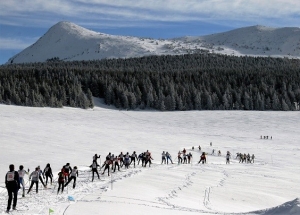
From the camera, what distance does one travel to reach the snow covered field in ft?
53.0

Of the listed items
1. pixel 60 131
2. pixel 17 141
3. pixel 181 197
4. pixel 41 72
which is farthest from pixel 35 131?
pixel 41 72

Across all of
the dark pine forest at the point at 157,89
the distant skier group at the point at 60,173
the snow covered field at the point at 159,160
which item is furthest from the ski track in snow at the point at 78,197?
the dark pine forest at the point at 157,89

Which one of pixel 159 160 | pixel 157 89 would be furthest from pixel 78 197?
pixel 157 89

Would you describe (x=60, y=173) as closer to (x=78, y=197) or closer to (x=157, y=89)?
(x=78, y=197)

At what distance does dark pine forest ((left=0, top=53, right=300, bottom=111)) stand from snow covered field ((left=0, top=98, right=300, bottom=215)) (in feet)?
37.7

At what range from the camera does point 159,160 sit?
129ft

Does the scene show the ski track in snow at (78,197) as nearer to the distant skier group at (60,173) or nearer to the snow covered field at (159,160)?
the snow covered field at (159,160)

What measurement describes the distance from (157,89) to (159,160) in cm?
7971

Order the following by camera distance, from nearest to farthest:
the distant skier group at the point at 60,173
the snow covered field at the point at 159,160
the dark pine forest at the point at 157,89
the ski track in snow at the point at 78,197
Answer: the distant skier group at the point at 60,173
the ski track in snow at the point at 78,197
the snow covered field at the point at 159,160
the dark pine forest at the point at 157,89

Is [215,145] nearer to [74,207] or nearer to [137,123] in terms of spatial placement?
[137,123]

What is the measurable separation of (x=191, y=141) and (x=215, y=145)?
3.93m

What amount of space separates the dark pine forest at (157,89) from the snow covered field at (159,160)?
37.7ft

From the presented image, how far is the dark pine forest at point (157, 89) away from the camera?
338ft

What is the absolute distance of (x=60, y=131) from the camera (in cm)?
5984
